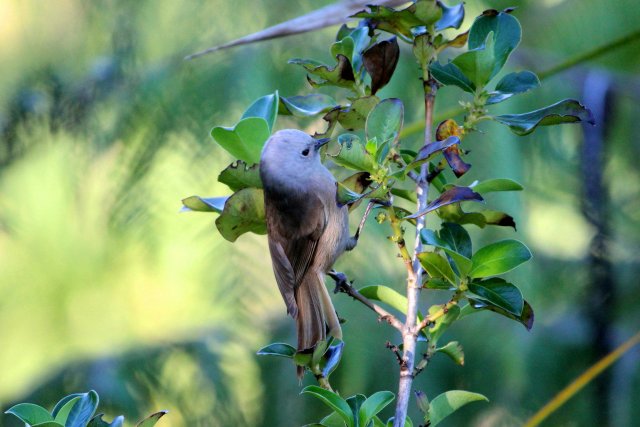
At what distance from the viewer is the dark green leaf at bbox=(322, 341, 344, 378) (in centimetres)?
44

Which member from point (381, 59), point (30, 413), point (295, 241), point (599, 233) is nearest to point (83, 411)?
point (30, 413)

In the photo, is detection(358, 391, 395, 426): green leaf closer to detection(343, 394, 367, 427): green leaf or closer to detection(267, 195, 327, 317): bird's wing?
detection(343, 394, 367, 427): green leaf

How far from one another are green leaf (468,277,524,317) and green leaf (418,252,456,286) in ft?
0.05

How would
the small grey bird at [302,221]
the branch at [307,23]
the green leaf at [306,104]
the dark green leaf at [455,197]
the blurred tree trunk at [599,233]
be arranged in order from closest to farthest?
the dark green leaf at [455,197], the green leaf at [306,104], the branch at [307,23], the small grey bird at [302,221], the blurred tree trunk at [599,233]

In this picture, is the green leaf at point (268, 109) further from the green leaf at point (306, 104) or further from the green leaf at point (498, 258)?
the green leaf at point (498, 258)

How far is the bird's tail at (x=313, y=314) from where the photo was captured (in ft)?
2.04

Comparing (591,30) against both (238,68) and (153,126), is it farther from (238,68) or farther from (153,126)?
(153,126)

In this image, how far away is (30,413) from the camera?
41cm

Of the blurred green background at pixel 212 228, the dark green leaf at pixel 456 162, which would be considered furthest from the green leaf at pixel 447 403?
the blurred green background at pixel 212 228

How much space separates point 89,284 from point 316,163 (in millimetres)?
788

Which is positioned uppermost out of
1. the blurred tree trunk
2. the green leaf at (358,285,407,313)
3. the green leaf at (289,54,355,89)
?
the green leaf at (289,54,355,89)

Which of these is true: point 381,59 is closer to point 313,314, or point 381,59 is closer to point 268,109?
point 268,109

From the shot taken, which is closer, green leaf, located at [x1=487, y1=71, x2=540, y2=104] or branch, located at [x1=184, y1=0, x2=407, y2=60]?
green leaf, located at [x1=487, y1=71, x2=540, y2=104]

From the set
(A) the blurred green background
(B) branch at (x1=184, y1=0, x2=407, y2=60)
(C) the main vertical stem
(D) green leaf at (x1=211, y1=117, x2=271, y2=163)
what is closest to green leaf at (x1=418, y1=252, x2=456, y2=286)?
(C) the main vertical stem
